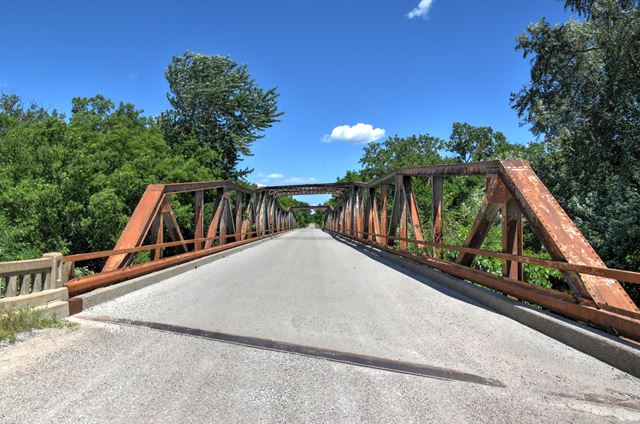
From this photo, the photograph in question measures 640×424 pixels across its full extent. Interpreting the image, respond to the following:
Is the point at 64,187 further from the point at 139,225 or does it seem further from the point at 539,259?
the point at 539,259

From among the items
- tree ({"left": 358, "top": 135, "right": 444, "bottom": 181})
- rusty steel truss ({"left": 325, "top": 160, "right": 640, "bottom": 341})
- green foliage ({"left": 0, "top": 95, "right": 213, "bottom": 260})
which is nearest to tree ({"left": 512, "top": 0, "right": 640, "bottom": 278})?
rusty steel truss ({"left": 325, "top": 160, "right": 640, "bottom": 341})

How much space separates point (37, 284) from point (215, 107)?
24.4m

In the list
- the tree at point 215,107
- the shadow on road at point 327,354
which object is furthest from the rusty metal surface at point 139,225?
the tree at point 215,107

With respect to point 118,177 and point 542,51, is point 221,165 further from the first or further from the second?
point 542,51

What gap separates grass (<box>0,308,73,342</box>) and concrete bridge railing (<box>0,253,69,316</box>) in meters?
0.10

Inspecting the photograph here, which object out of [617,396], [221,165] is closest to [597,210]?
[617,396]

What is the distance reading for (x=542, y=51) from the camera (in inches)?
652

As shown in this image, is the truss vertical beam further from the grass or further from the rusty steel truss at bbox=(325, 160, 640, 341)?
the grass

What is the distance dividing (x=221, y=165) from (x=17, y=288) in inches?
961

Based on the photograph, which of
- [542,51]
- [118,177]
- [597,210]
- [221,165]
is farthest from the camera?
[221,165]

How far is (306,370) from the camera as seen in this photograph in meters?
3.68

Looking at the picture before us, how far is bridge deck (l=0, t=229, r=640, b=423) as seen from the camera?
2918 millimetres

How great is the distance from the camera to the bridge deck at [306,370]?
115 inches

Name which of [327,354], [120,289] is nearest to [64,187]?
[120,289]
